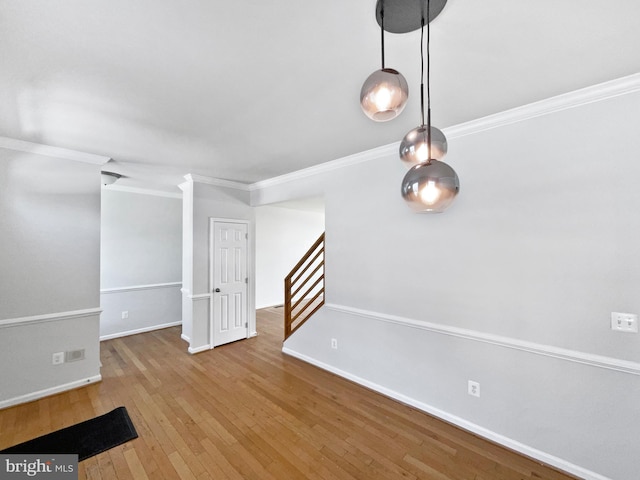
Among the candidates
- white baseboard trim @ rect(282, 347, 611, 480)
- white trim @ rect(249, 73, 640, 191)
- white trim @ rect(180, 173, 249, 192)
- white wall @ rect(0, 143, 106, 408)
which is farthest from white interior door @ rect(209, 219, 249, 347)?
white trim @ rect(249, 73, 640, 191)

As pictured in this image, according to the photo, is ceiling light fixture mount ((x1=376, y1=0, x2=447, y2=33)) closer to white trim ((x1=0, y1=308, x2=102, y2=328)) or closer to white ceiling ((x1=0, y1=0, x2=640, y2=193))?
white ceiling ((x1=0, y1=0, x2=640, y2=193))

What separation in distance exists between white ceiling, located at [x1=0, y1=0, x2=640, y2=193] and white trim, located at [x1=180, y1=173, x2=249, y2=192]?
4.66ft

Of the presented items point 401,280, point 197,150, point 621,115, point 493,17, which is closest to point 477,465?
point 401,280

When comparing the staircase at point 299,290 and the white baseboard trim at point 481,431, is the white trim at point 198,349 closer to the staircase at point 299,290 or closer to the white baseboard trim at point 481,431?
the staircase at point 299,290

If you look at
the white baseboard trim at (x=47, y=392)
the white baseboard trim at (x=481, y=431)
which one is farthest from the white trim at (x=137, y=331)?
the white baseboard trim at (x=481, y=431)

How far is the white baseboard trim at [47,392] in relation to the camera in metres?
2.61

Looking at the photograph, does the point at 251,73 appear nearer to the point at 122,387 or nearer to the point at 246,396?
the point at 246,396

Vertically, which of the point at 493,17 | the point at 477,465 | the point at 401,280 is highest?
the point at 493,17

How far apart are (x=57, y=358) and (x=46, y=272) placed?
95cm

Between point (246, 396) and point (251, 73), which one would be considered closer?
point (251, 73)

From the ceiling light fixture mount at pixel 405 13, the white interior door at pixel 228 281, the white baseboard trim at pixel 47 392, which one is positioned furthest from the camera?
the white interior door at pixel 228 281

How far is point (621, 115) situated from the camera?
5.67ft

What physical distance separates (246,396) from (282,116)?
9.21ft

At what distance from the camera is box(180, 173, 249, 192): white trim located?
397cm
